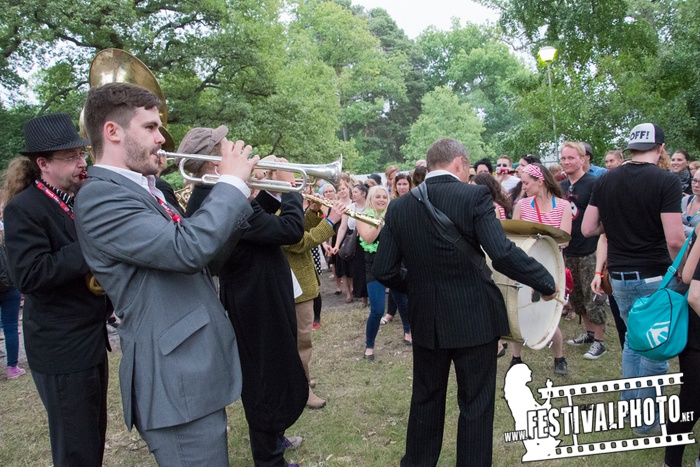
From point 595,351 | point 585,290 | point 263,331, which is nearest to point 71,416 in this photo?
Answer: point 263,331

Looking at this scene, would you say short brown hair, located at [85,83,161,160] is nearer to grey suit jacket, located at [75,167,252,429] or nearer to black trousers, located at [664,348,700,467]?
grey suit jacket, located at [75,167,252,429]

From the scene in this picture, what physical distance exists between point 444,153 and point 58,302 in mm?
2377

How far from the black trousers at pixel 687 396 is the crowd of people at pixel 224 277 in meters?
0.01

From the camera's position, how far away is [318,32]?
39031 millimetres

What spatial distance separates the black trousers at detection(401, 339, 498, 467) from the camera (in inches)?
119

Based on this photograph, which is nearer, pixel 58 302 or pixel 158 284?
pixel 158 284

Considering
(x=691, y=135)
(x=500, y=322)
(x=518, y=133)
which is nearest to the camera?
(x=500, y=322)

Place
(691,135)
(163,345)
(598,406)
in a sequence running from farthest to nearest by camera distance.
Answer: (691,135), (598,406), (163,345)

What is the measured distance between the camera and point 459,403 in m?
3.14

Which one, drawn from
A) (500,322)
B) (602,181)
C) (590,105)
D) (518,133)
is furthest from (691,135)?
(500,322)

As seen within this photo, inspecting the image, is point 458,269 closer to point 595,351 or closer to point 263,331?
point 263,331

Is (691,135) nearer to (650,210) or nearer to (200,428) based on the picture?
(650,210)

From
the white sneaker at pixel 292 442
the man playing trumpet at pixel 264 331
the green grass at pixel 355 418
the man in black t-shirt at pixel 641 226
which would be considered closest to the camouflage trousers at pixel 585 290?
the green grass at pixel 355 418

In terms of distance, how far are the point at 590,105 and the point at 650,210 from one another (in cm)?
870
